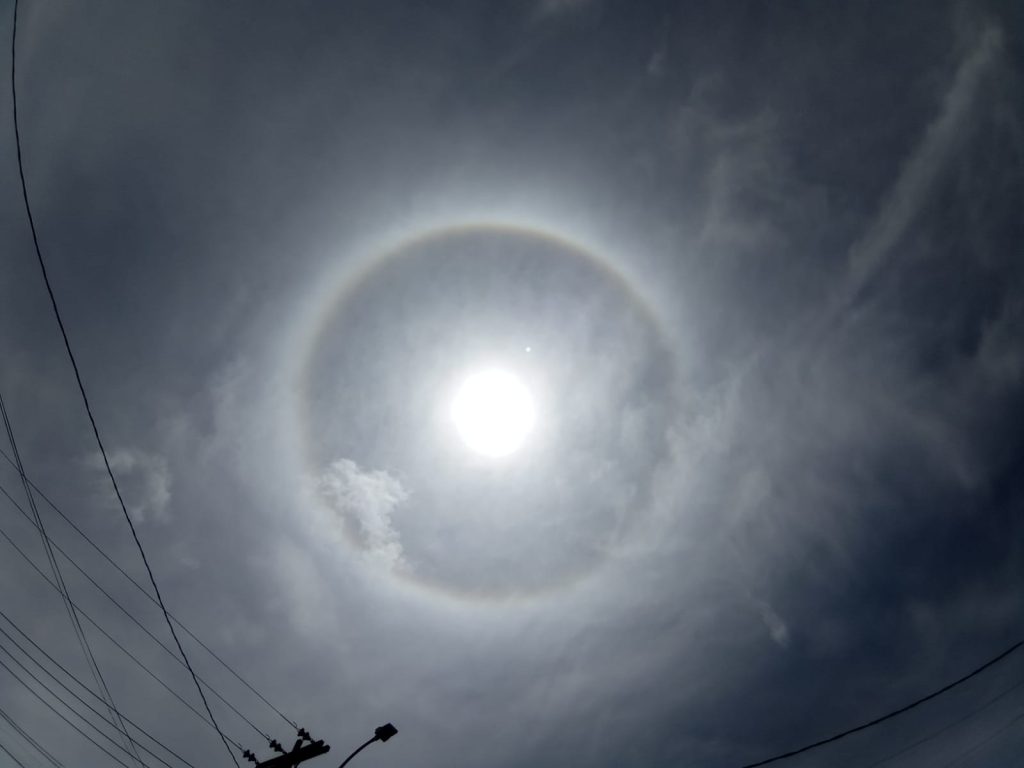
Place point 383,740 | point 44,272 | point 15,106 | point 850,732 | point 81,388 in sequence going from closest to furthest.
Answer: point 15,106, point 44,272, point 81,388, point 383,740, point 850,732

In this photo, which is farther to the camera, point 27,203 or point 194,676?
point 194,676

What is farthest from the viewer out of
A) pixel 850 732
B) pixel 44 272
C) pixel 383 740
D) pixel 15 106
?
pixel 850 732

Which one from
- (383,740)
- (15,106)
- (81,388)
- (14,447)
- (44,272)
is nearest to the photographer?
(15,106)

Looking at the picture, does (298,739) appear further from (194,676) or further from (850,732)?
(850,732)

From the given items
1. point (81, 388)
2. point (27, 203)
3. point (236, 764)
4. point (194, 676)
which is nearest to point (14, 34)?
point (27, 203)

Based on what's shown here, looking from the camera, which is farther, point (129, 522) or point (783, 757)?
point (783, 757)

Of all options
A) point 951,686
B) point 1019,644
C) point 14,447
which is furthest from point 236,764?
point 1019,644

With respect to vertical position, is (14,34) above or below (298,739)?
above

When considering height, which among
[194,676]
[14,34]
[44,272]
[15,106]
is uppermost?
[14,34]

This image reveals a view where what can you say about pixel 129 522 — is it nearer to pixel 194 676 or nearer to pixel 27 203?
pixel 194 676
